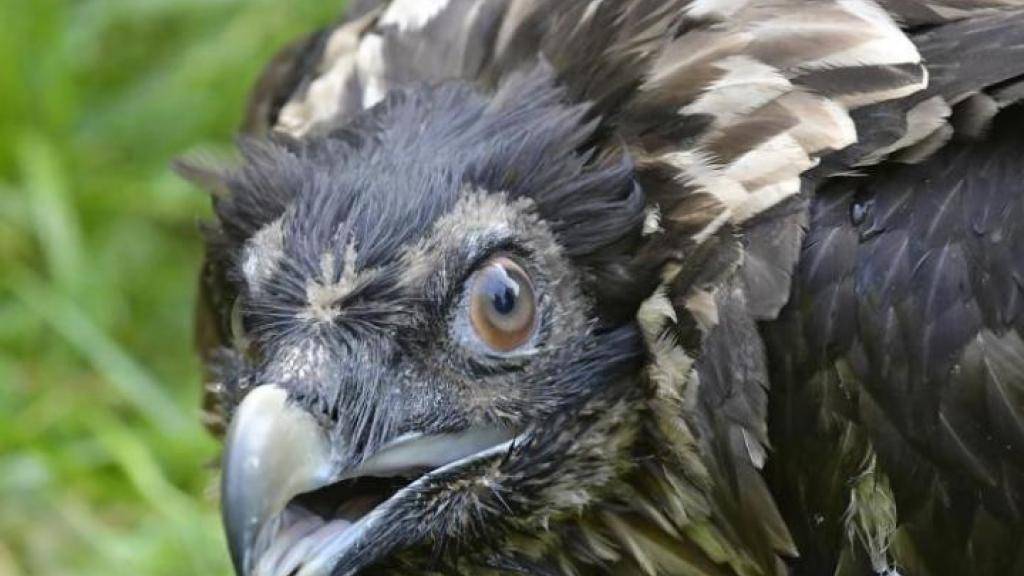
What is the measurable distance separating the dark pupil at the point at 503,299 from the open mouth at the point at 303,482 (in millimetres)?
192

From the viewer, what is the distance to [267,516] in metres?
3.00

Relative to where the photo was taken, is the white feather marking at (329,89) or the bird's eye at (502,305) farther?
the white feather marking at (329,89)

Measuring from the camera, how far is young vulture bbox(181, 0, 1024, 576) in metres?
3.08

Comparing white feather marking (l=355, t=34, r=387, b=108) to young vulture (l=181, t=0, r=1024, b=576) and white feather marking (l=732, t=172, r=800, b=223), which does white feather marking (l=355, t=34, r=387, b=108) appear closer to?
young vulture (l=181, t=0, r=1024, b=576)

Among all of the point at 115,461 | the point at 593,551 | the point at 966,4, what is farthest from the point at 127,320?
the point at 966,4

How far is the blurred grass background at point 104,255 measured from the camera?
17.2 feet

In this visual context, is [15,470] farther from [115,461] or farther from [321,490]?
[321,490]

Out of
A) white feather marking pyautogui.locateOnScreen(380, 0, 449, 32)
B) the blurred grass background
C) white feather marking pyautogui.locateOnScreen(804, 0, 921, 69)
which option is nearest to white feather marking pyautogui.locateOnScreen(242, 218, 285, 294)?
white feather marking pyautogui.locateOnScreen(380, 0, 449, 32)

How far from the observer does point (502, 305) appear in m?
3.24

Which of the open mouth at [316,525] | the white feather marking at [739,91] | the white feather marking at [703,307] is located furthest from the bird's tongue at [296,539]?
the white feather marking at [739,91]

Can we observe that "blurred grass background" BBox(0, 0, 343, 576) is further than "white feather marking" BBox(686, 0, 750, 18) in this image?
Yes

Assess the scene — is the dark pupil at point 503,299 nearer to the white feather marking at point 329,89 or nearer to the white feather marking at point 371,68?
the white feather marking at point 371,68

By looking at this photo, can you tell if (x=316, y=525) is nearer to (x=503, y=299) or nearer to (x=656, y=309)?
(x=503, y=299)

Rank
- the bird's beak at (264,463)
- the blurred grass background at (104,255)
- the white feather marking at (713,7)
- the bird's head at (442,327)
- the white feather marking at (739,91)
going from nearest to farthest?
the bird's beak at (264,463)
the bird's head at (442,327)
the white feather marking at (739,91)
the white feather marking at (713,7)
the blurred grass background at (104,255)
